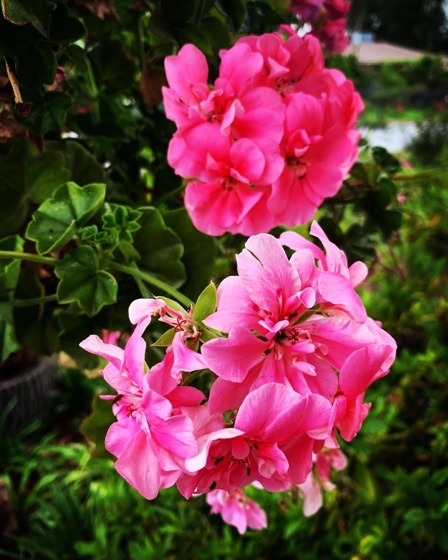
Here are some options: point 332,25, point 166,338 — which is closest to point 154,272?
point 166,338

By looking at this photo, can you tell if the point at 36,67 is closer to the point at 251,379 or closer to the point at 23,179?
the point at 23,179

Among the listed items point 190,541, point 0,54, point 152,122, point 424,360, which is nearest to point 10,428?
point 190,541

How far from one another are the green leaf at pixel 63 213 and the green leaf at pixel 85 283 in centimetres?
1

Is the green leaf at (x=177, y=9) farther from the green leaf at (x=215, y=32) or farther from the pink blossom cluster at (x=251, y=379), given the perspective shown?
the pink blossom cluster at (x=251, y=379)

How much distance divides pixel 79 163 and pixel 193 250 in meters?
0.11

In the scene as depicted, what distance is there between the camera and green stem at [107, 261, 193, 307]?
1.02 ft

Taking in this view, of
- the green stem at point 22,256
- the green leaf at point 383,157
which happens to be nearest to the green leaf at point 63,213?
the green stem at point 22,256

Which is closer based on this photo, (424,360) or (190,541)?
(190,541)

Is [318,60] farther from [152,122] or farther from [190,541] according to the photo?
[190,541]

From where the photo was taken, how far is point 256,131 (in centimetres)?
37

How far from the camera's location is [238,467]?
27 centimetres

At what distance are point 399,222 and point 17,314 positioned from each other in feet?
1.15

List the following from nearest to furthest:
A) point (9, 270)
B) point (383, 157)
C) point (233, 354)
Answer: point (233, 354) < point (9, 270) < point (383, 157)

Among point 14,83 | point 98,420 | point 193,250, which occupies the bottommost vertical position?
point 98,420
